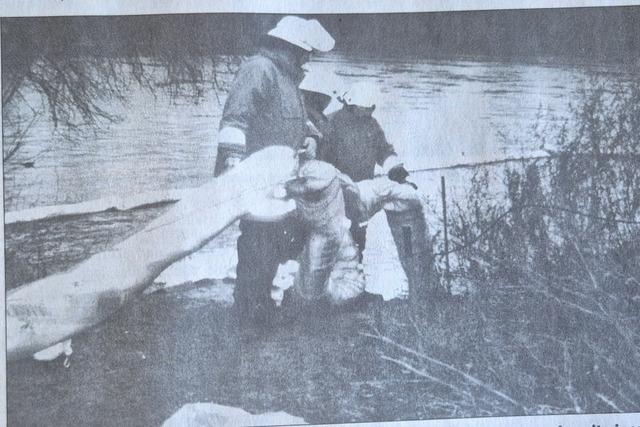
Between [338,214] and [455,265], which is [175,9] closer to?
[338,214]

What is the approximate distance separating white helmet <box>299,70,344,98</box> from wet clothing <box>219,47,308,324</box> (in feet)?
0.06

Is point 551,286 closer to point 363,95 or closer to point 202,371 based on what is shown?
point 363,95

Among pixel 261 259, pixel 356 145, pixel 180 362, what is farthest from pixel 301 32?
pixel 180 362

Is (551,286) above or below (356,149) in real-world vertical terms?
below

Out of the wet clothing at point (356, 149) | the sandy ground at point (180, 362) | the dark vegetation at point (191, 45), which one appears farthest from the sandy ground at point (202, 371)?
the dark vegetation at point (191, 45)

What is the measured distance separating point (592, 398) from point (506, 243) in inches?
10.0

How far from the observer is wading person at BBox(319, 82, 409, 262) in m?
1.08

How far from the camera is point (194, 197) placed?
1.06m

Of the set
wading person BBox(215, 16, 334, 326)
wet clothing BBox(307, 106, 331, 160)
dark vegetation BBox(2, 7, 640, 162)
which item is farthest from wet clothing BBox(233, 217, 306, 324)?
dark vegetation BBox(2, 7, 640, 162)

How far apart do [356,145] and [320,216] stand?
0.39 ft

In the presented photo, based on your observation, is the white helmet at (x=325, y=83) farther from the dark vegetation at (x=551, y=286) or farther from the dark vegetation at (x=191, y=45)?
the dark vegetation at (x=551, y=286)

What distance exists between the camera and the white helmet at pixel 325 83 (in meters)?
1.09

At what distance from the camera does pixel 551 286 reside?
3.52 feet

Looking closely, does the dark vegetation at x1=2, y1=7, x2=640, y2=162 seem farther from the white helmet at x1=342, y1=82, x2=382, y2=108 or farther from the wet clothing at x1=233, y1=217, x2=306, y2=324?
the wet clothing at x1=233, y1=217, x2=306, y2=324
